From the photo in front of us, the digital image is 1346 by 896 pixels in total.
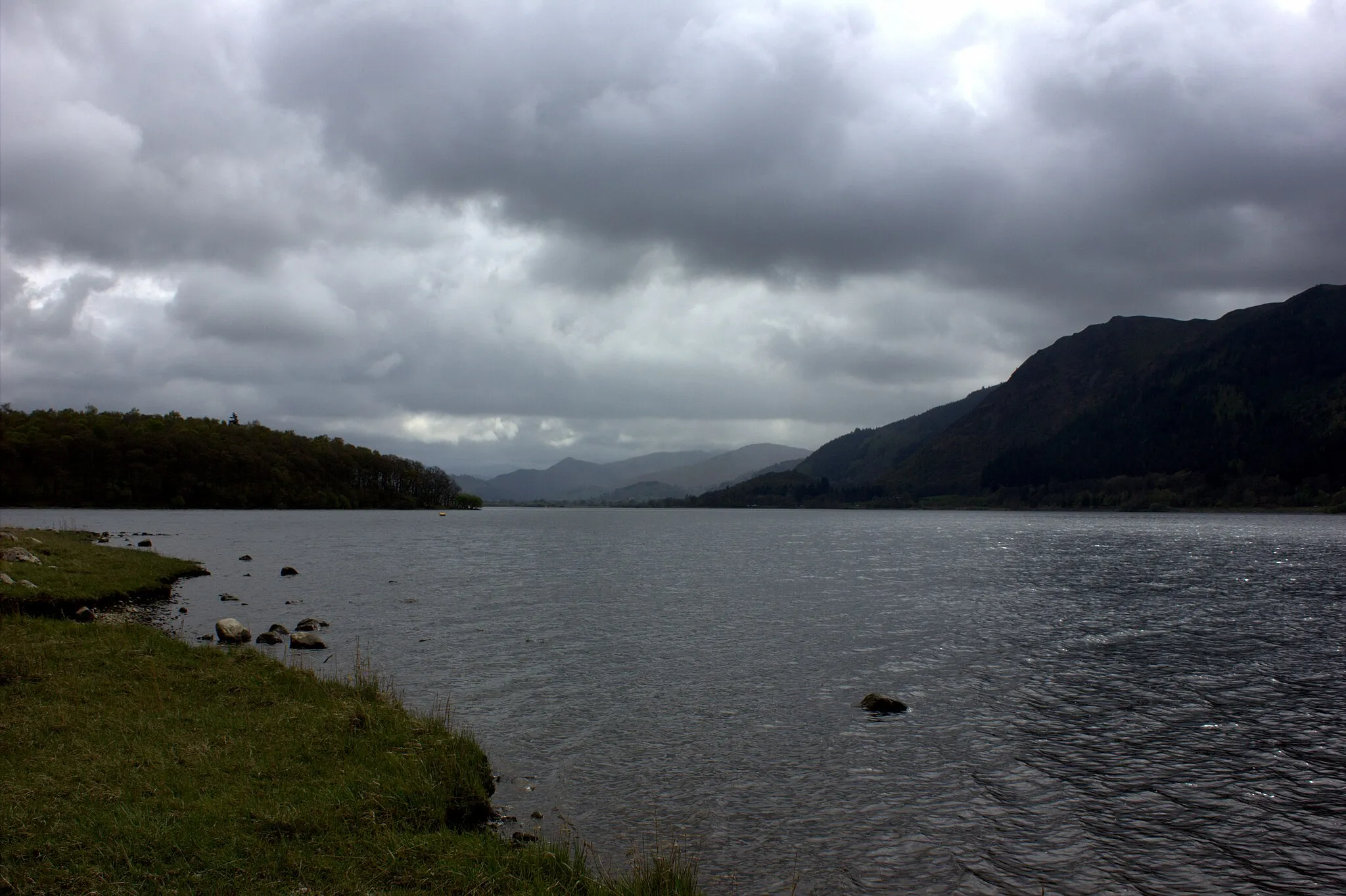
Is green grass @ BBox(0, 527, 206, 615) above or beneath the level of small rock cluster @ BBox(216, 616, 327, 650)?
above

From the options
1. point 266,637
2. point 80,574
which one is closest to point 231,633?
point 266,637

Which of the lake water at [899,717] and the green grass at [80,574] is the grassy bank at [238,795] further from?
the green grass at [80,574]

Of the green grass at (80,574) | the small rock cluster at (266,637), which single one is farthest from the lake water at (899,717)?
the green grass at (80,574)

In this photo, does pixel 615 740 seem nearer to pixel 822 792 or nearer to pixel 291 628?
pixel 822 792

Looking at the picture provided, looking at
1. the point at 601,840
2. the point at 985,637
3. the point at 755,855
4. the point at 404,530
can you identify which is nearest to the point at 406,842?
the point at 601,840

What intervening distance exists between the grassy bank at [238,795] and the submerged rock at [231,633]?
12388 mm

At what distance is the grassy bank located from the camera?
12695 millimetres

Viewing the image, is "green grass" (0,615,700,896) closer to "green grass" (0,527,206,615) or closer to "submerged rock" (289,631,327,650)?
"submerged rock" (289,631,327,650)

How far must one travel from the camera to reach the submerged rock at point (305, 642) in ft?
126

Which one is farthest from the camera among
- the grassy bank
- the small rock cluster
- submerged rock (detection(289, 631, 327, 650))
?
submerged rock (detection(289, 631, 327, 650))

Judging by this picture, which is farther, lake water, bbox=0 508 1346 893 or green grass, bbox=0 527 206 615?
green grass, bbox=0 527 206 615

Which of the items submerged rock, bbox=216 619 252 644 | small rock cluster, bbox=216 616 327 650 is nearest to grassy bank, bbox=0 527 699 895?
submerged rock, bbox=216 619 252 644

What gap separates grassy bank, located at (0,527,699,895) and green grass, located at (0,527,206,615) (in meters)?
15.5

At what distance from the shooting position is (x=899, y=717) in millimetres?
28641
